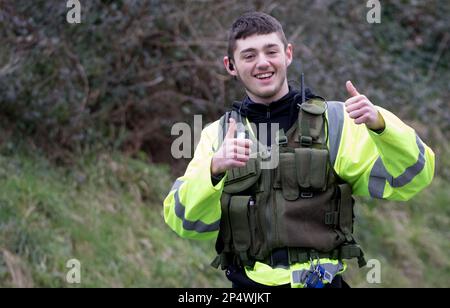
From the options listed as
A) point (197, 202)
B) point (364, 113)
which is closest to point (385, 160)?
point (364, 113)

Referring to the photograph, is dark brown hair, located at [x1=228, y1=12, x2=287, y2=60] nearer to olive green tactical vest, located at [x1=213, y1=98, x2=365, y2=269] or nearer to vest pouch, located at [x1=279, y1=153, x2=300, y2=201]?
olive green tactical vest, located at [x1=213, y1=98, x2=365, y2=269]

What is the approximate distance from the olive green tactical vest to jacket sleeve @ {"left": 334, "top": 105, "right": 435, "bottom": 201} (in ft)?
0.24

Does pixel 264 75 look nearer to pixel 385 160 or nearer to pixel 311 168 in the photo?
pixel 311 168

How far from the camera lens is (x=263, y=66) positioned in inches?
147

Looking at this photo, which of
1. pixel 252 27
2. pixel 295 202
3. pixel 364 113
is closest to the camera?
pixel 364 113

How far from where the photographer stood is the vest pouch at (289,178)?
359 cm

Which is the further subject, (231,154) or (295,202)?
(295,202)

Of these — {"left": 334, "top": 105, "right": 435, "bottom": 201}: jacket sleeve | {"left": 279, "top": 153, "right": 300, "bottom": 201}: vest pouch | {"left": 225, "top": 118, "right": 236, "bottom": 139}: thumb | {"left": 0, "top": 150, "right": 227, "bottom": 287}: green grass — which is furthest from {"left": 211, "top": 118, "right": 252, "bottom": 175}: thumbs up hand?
{"left": 0, "top": 150, "right": 227, "bottom": 287}: green grass

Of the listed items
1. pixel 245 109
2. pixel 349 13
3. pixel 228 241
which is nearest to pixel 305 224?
pixel 228 241

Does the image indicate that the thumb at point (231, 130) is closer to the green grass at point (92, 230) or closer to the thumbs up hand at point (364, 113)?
the thumbs up hand at point (364, 113)

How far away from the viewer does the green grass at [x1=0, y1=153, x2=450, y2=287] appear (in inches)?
250

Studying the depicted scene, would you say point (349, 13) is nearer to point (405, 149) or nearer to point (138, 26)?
point (138, 26)

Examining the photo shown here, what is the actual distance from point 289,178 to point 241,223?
11.6 inches

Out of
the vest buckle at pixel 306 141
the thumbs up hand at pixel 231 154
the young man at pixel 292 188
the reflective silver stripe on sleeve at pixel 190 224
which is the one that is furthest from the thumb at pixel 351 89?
the reflective silver stripe on sleeve at pixel 190 224
